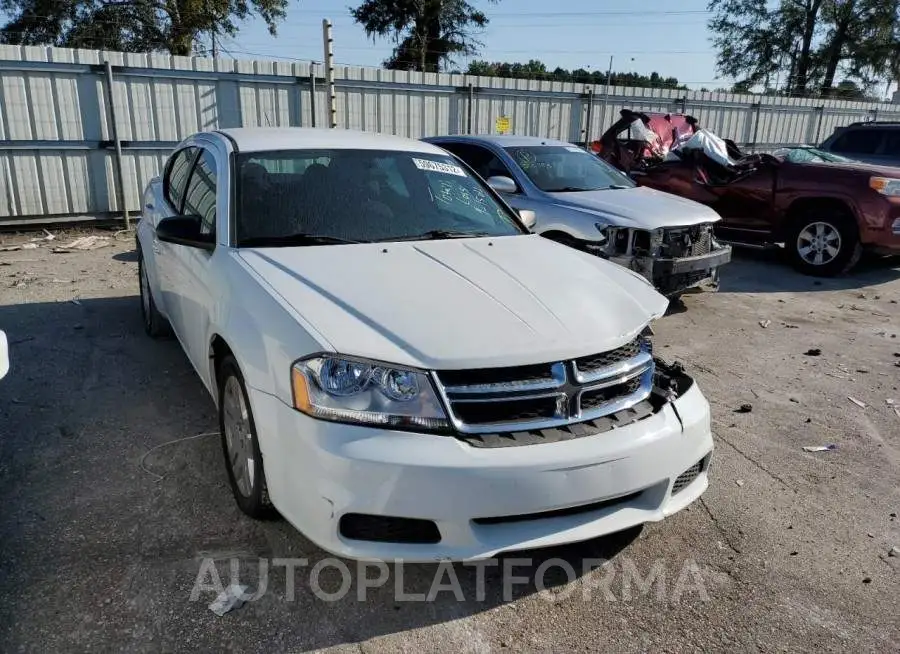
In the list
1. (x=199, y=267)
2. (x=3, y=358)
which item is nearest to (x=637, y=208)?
(x=199, y=267)

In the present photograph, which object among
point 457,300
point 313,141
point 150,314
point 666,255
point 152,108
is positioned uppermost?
point 152,108

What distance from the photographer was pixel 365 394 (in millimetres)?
2328

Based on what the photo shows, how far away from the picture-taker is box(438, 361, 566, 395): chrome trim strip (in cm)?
234

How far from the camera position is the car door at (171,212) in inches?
164

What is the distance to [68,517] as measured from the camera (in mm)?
2994

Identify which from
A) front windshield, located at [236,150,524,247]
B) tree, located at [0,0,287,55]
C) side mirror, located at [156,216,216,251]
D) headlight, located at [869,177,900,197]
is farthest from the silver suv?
tree, located at [0,0,287,55]

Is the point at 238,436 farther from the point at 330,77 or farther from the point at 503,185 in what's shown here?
the point at 330,77

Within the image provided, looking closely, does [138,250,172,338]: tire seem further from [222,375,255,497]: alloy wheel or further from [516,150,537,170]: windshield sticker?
[516,150,537,170]: windshield sticker

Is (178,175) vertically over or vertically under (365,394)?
over

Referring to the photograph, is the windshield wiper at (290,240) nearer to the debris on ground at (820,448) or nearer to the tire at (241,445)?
the tire at (241,445)

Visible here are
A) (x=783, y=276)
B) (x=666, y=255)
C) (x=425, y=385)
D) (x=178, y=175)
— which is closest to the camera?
(x=425, y=385)

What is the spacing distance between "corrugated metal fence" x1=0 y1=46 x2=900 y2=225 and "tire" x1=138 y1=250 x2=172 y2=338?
5.55 meters

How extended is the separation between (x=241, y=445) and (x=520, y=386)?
1.29m

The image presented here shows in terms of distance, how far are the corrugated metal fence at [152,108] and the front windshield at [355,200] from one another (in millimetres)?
7756
